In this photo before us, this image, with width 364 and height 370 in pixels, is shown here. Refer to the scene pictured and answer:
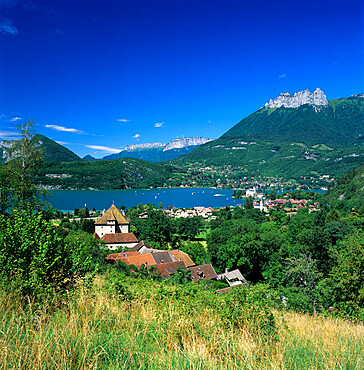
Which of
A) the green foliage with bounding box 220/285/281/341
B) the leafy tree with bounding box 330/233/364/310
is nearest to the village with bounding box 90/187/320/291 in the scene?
the green foliage with bounding box 220/285/281/341

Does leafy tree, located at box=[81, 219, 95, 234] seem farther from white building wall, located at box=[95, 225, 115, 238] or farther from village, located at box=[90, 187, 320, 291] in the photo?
white building wall, located at box=[95, 225, 115, 238]

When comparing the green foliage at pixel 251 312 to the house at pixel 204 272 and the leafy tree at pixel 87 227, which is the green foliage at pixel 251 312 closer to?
the house at pixel 204 272

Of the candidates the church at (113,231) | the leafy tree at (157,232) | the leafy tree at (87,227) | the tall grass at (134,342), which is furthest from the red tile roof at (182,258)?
the tall grass at (134,342)

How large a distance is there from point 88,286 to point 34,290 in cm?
70

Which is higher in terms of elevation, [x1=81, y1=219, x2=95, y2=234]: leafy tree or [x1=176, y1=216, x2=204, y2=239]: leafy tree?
[x1=81, y1=219, x2=95, y2=234]: leafy tree

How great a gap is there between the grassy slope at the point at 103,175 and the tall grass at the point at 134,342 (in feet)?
478

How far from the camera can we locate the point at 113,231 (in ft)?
106

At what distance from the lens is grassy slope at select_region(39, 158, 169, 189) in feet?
467

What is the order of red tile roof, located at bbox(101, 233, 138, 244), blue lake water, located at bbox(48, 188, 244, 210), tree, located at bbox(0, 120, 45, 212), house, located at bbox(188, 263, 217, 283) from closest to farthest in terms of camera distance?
1. tree, located at bbox(0, 120, 45, 212)
2. house, located at bbox(188, 263, 217, 283)
3. red tile roof, located at bbox(101, 233, 138, 244)
4. blue lake water, located at bbox(48, 188, 244, 210)

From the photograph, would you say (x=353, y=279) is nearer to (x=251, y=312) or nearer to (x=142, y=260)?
(x=251, y=312)

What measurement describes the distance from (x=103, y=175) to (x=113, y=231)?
413 feet

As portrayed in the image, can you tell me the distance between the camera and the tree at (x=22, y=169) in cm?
846

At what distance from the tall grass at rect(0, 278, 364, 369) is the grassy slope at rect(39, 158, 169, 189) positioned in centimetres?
14570

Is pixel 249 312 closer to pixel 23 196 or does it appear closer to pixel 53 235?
pixel 53 235
